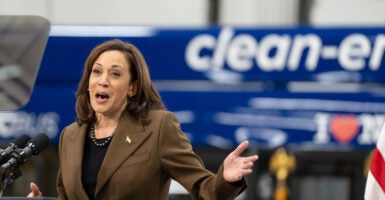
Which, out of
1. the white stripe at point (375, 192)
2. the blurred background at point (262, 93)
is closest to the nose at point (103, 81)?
the white stripe at point (375, 192)

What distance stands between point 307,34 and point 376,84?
867 millimetres

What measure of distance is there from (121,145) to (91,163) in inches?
5.0

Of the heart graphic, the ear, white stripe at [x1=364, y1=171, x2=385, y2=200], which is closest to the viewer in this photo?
the ear

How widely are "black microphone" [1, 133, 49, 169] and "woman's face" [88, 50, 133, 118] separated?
26 cm

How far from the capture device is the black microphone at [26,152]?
12.3ft

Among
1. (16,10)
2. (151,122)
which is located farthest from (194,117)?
(151,122)

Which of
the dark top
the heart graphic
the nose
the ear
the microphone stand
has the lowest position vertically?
the heart graphic

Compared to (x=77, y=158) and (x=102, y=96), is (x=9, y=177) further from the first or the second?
(x=102, y=96)

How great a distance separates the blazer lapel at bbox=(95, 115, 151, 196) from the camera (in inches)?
146

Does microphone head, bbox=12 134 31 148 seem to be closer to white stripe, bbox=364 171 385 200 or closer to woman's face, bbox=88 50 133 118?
woman's face, bbox=88 50 133 118

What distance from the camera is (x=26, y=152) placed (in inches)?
150

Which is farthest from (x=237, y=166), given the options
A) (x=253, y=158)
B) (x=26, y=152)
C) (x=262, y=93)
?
(x=262, y=93)

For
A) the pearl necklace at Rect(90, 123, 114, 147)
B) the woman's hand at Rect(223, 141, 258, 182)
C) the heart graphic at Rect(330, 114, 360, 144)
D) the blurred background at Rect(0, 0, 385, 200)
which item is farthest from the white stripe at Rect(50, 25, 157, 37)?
the woman's hand at Rect(223, 141, 258, 182)

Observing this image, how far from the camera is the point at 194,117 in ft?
32.8
